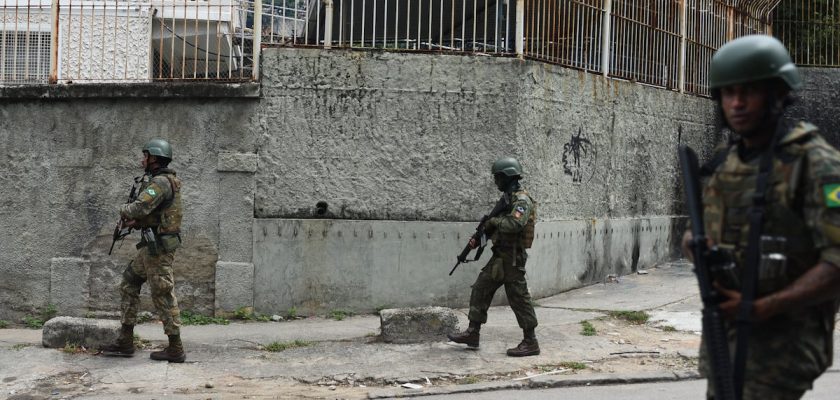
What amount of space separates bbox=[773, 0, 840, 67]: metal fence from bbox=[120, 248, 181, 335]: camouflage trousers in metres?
10.4

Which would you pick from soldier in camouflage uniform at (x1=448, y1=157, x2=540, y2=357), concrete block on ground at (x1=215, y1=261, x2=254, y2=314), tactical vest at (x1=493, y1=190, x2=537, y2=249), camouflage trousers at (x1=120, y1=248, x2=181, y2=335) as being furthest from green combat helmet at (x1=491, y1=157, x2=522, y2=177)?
concrete block on ground at (x1=215, y1=261, x2=254, y2=314)

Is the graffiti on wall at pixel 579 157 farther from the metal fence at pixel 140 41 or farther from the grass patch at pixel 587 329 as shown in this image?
the metal fence at pixel 140 41

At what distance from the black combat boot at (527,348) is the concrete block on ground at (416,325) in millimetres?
625

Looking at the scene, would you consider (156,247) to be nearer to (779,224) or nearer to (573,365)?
(573,365)

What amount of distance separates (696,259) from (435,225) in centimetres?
597

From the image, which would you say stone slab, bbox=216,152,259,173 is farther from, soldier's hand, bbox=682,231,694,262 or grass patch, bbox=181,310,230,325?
soldier's hand, bbox=682,231,694,262

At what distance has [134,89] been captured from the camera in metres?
8.70

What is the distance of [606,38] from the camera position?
1056 cm

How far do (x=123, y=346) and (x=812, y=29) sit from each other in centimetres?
1102

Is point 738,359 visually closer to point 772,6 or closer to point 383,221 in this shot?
point 383,221

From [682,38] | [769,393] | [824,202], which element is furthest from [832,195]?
[682,38]

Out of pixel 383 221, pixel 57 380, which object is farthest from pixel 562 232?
pixel 57 380

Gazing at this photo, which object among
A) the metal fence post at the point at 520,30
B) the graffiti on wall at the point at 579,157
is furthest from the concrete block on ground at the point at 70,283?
the graffiti on wall at the point at 579,157

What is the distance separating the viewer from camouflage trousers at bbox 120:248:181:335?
6938 millimetres
